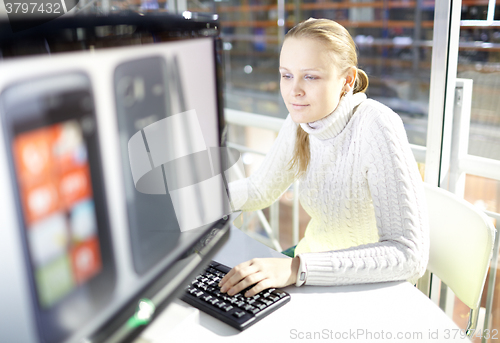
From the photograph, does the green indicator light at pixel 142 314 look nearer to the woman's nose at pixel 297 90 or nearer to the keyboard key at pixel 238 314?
the keyboard key at pixel 238 314

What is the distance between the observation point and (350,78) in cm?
92

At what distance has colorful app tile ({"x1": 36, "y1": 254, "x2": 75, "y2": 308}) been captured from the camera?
332 mm

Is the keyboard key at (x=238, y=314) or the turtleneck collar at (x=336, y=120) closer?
the keyboard key at (x=238, y=314)

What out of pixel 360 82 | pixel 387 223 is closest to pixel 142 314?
pixel 387 223

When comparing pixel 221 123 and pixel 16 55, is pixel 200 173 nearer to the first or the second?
pixel 221 123

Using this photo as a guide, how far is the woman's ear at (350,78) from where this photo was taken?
91cm

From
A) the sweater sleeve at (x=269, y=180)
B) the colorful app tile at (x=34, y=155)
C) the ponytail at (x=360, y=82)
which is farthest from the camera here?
the sweater sleeve at (x=269, y=180)

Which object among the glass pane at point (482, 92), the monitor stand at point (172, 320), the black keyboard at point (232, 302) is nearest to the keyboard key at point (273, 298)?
the black keyboard at point (232, 302)

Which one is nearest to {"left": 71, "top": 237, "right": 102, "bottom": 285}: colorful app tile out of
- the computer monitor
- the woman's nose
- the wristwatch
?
the computer monitor

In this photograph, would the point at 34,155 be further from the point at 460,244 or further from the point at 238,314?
the point at 460,244

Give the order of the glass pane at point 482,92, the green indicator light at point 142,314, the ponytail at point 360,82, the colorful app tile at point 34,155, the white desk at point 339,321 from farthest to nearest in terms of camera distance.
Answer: the glass pane at point 482,92 → the ponytail at point 360,82 → the white desk at point 339,321 → the green indicator light at point 142,314 → the colorful app tile at point 34,155

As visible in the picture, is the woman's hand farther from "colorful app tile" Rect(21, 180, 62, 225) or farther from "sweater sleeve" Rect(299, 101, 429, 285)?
"colorful app tile" Rect(21, 180, 62, 225)

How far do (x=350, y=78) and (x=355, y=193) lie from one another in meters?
0.26

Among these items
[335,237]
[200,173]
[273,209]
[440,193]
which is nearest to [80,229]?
[200,173]
